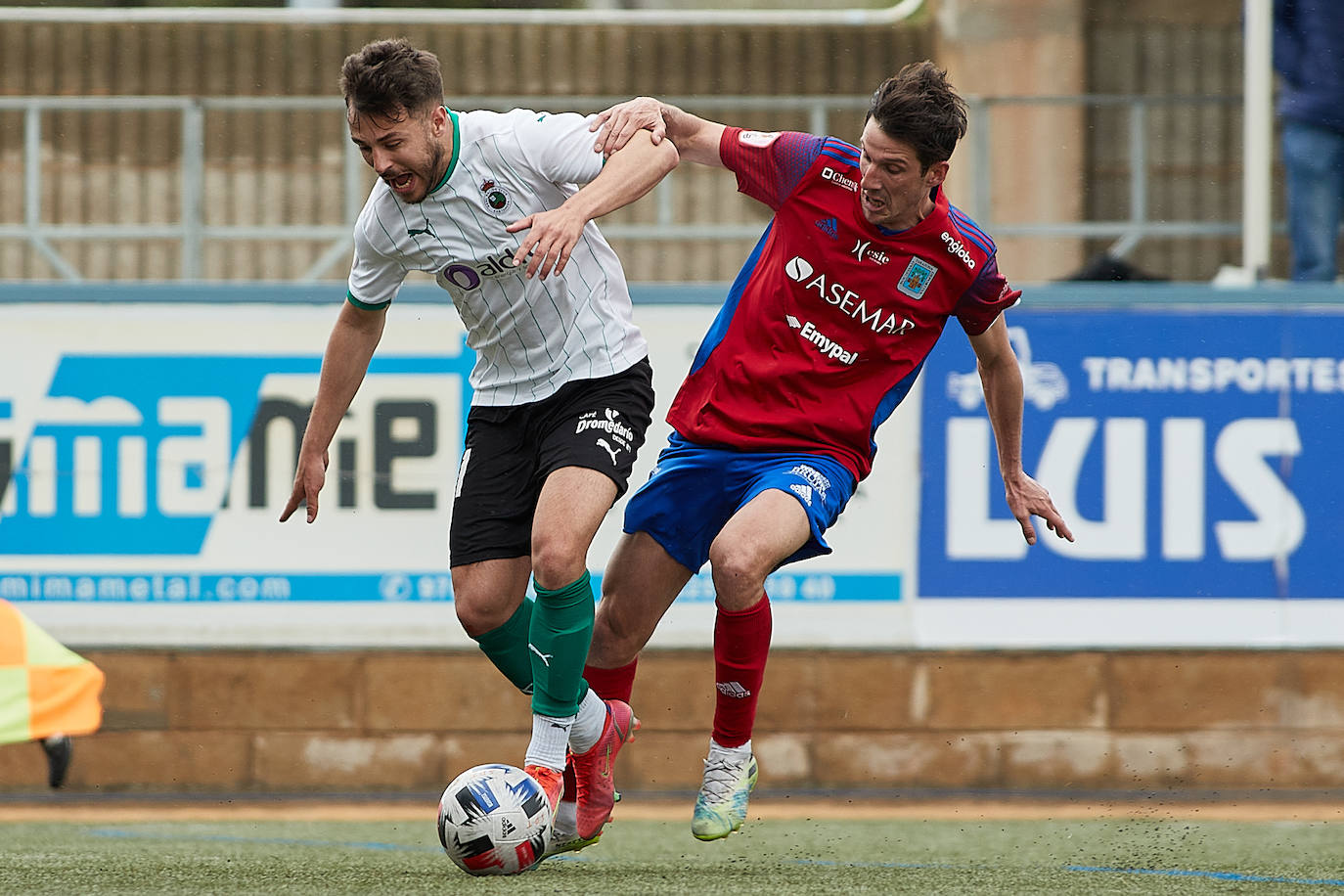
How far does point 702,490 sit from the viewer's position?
17.7 feet

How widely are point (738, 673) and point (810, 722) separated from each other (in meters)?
3.60

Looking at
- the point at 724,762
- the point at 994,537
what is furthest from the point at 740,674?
the point at 994,537

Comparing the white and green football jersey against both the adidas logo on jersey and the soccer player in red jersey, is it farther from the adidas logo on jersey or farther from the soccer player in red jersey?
the adidas logo on jersey

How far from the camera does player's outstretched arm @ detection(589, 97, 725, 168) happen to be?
4969mm

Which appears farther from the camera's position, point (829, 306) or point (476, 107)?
point (476, 107)

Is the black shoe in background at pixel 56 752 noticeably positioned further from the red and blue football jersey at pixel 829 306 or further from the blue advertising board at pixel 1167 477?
the blue advertising board at pixel 1167 477

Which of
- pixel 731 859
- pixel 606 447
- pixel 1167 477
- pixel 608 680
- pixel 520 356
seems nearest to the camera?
pixel 606 447

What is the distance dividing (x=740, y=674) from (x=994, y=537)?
3.67 metres

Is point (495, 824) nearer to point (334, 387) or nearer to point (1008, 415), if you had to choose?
point (334, 387)

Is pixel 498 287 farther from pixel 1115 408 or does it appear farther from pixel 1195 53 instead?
pixel 1195 53

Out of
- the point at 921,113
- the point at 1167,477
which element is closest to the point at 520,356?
the point at 921,113

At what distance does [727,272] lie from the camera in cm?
908

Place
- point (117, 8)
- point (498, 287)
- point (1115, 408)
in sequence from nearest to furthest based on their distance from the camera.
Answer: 1. point (498, 287)
2. point (1115, 408)
3. point (117, 8)

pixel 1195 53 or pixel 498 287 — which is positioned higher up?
pixel 1195 53
